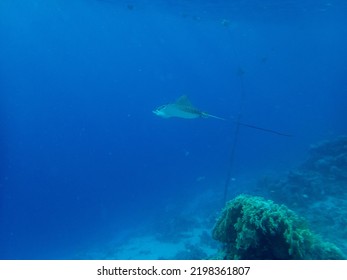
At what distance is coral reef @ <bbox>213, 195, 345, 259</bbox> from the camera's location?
5.20 m

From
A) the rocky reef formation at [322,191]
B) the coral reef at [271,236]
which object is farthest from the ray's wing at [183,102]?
the rocky reef formation at [322,191]

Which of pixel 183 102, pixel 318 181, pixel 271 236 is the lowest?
pixel 271 236

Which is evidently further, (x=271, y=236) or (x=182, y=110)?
(x=182, y=110)

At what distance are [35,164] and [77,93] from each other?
89.5 meters

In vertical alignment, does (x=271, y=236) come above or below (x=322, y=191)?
below

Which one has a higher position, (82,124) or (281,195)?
(82,124)

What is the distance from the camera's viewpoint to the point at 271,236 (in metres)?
5.33

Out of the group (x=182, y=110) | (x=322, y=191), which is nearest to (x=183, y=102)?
(x=182, y=110)

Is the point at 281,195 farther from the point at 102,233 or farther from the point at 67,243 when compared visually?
the point at 67,243

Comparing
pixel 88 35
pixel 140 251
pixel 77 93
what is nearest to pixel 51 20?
pixel 88 35

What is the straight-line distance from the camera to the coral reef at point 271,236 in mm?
5203

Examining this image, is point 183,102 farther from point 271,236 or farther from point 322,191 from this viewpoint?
point 322,191

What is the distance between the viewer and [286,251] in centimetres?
522
